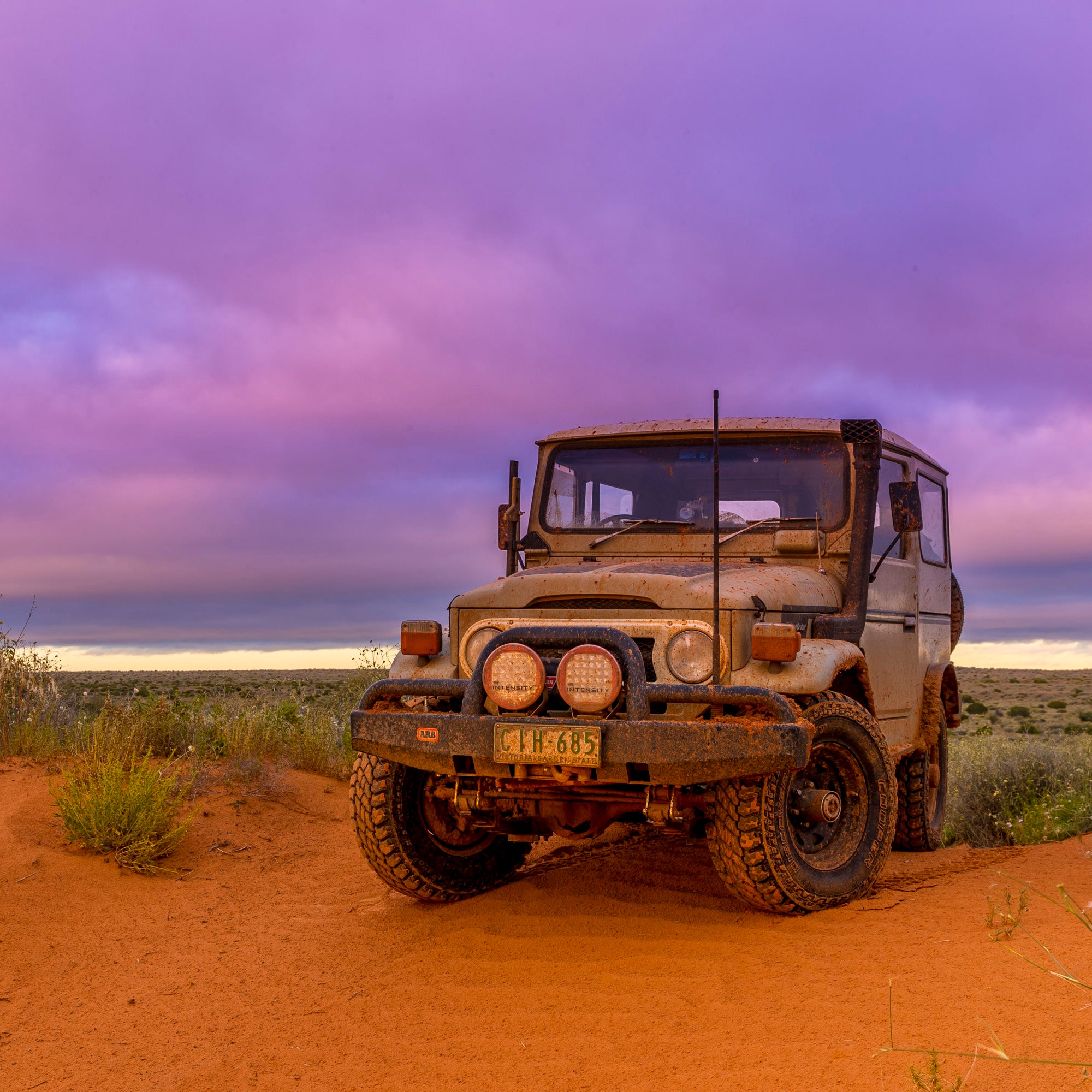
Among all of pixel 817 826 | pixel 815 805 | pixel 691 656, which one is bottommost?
pixel 817 826

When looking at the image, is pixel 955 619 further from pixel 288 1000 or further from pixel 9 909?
pixel 9 909

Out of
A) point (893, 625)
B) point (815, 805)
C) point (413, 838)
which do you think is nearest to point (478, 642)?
point (413, 838)

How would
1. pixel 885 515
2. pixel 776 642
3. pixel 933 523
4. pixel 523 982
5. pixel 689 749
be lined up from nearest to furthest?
pixel 689 749 → pixel 523 982 → pixel 776 642 → pixel 885 515 → pixel 933 523

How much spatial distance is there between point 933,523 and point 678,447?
8.84ft

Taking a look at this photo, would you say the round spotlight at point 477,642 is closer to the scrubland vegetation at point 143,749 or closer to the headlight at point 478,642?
the headlight at point 478,642

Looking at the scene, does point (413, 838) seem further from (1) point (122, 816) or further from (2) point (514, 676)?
(1) point (122, 816)

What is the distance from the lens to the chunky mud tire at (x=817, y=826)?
5.14 metres

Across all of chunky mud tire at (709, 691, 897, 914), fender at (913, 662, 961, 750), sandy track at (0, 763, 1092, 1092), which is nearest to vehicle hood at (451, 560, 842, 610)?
chunky mud tire at (709, 691, 897, 914)

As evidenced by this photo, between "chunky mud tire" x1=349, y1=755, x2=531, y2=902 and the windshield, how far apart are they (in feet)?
6.76

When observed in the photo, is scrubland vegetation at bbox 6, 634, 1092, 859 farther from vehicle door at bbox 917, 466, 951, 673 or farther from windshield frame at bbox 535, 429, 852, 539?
windshield frame at bbox 535, 429, 852, 539

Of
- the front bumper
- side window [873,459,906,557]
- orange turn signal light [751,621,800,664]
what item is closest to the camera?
the front bumper

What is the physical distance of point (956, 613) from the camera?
31.7 feet

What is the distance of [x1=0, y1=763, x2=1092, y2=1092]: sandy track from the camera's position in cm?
397

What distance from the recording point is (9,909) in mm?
6773
